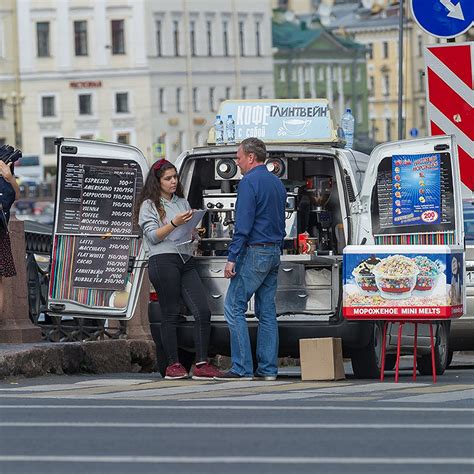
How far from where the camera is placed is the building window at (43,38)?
491ft

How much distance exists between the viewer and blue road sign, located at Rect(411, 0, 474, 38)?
18.0m

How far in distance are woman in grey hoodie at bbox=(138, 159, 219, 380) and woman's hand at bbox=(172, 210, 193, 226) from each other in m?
0.17

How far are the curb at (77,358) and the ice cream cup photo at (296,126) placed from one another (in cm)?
249

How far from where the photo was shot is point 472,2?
18125mm

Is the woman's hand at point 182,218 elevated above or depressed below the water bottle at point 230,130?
below

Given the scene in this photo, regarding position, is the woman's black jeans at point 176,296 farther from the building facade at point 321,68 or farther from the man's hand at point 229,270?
the building facade at point 321,68

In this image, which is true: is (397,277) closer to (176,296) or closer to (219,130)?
(176,296)

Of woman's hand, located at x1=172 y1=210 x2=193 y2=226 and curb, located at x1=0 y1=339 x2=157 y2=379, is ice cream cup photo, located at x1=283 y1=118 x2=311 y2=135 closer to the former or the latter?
woman's hand, located at x1=172 y1=210 x2=193 y2=226

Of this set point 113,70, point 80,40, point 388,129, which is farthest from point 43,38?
point 388,129

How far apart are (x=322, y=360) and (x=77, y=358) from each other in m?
2.54

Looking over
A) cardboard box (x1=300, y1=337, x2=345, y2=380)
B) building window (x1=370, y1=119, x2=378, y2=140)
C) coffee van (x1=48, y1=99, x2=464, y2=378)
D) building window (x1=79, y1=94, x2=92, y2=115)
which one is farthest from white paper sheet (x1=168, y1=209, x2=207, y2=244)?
building window (x1=370, y1=119, x2=378, y2=140)

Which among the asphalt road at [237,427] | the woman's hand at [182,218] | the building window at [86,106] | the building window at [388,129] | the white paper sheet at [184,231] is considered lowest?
the asphalt road at [237,427]

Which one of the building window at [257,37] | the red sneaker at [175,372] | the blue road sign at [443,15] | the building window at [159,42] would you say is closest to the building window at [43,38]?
the building window at [159,42]

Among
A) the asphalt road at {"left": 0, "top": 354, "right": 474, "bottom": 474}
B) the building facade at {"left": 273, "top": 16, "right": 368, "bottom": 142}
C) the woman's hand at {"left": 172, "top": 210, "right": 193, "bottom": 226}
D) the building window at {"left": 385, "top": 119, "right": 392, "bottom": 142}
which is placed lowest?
the asphalt road at {"left": 0, "top": 354, "right": 474, "bottom": 474}
